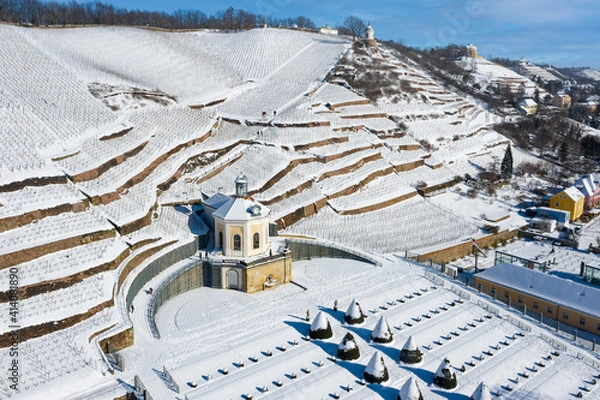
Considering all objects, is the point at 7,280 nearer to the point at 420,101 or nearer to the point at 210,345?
the point at 210,345

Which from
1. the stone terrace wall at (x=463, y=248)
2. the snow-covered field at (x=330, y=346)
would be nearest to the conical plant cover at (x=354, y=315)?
the snow-covered field at (x=330, y=346)

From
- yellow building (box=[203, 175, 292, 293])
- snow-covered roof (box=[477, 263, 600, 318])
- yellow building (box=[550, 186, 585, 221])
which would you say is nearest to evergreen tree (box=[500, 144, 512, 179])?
yellow building (box=[550, 186, 585, 221])

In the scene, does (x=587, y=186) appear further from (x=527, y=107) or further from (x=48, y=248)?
(x=48, y=248)

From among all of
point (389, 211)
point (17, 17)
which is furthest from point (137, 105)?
point (17, 17)

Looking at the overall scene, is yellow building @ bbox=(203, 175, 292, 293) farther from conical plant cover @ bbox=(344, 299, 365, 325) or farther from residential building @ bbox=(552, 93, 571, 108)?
residential building @ bbox=(552, 93, 571, 108)

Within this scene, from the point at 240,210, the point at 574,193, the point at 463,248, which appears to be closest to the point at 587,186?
the point at 574,193

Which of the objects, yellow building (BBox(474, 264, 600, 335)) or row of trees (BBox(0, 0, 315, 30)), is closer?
yellow building (BBox(474, 264, 600, 335))
